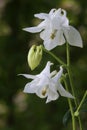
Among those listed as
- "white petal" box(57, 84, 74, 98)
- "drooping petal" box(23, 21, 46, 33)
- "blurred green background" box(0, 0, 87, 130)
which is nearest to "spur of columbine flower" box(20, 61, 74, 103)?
"white petal" box(57, 84, 74, 98)

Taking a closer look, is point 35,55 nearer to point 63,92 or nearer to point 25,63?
point 63,92

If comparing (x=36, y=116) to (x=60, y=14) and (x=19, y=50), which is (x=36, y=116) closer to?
(x=19, y=50)

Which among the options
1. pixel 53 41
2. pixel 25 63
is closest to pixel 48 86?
pixel 53 41

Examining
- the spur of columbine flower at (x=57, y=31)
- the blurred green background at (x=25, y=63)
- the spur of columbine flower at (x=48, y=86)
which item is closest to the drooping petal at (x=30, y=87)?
the spur of columbine flower at (x=48, y=86)

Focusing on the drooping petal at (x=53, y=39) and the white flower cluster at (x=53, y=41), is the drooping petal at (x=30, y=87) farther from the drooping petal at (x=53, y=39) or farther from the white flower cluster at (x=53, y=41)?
the drooping petal at (x=53, y=39)

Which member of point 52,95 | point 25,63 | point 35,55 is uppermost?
point 35,55

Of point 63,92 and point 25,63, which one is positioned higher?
point 63,92
